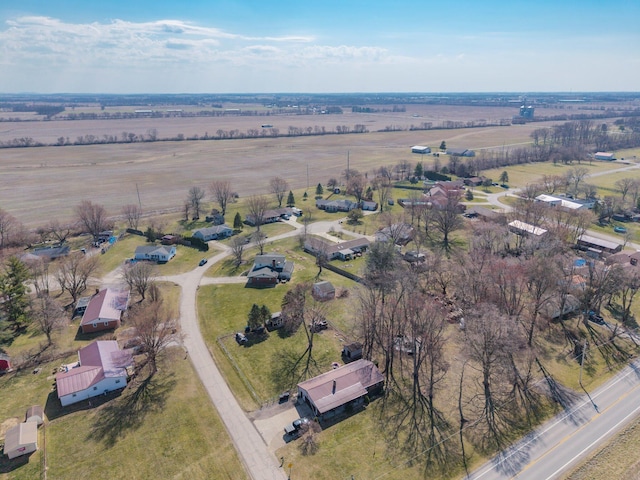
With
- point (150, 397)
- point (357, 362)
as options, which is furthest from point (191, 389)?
point (357, 362)

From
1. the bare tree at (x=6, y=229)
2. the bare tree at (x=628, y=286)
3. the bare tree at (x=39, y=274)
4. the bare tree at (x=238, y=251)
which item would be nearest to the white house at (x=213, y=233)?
the bare tree at (x=238, y=251)

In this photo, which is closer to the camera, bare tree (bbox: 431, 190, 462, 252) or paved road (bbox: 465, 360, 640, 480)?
paved road (bbox: 465, 360, 640, 480)

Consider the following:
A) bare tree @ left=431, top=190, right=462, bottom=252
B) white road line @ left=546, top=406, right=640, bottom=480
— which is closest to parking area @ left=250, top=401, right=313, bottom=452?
white road line @ left=546, top=406, right=640, bottom=480

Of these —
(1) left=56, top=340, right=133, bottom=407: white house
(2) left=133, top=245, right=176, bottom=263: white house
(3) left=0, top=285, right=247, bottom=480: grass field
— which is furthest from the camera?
(2) left=133, top=245, right=176, bottom=263: white house

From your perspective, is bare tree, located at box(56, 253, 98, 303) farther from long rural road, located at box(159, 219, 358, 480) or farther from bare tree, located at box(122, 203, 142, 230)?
bare tree, located at box(122, 203, 142, 230)

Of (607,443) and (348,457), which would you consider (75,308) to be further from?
(607,443)

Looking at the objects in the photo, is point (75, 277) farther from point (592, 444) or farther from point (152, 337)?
point (592, 444)
